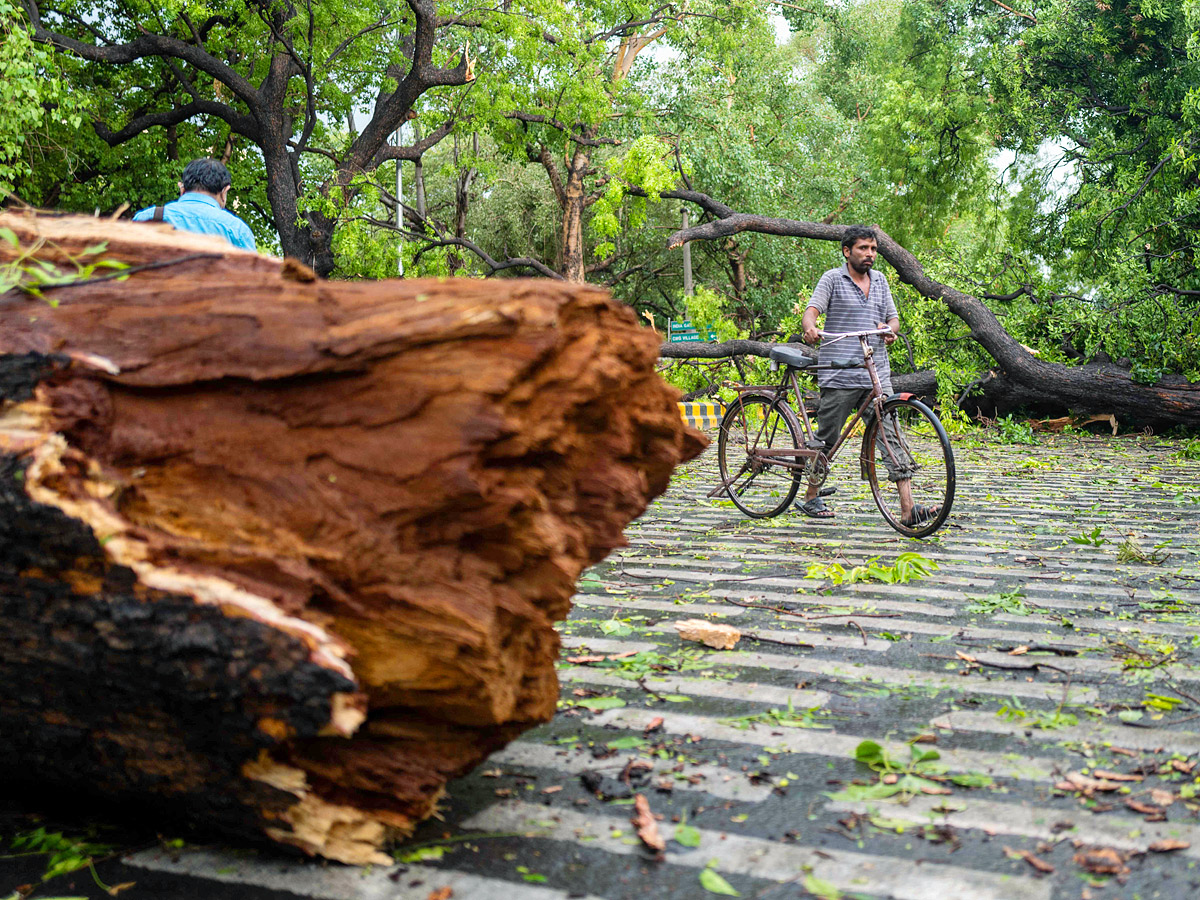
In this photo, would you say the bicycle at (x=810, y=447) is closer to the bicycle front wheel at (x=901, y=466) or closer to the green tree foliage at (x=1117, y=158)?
the bicycle front wheel at (x=901, y=466)

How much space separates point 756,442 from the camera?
8023 mm

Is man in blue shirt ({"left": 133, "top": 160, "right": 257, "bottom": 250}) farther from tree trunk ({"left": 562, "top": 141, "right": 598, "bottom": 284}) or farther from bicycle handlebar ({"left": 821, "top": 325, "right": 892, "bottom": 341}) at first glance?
tree trunk ({"left": 562, "top": 141, "right": 598, "bottom": 284})

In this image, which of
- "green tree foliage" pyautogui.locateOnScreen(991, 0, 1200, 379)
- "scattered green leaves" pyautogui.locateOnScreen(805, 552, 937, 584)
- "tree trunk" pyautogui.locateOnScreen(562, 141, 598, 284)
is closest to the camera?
"scattered green leaves" pyautogui.locateOnScreen(805, 552, 937, 584)

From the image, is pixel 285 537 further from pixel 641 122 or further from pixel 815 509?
pixel 641 122

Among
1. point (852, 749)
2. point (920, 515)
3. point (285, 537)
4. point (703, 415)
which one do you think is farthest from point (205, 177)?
point (703, 415)

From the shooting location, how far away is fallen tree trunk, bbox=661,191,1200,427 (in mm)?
12773

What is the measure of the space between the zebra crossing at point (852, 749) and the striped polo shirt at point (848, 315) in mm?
1874

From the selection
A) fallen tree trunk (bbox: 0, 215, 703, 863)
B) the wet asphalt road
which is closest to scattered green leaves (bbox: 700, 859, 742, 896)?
the wet asphalt road

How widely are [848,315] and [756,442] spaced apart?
1177 mm

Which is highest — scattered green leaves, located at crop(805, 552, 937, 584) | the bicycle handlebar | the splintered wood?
the bicycle handlebar

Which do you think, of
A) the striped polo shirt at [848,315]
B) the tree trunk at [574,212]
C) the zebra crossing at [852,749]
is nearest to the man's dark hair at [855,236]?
the striped polo shirt at [848,315]

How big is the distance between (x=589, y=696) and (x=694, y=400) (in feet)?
38.0

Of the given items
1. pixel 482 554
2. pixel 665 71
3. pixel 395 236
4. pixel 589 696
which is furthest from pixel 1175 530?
pixel 665 71

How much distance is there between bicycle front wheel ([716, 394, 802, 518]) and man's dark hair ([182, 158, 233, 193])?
13.4 ft
